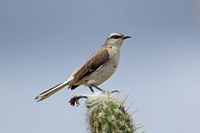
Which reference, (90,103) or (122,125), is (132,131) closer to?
(122,125)

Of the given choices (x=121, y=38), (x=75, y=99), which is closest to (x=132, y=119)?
(x=75, y=99)

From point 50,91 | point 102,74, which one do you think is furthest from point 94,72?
point 50,91

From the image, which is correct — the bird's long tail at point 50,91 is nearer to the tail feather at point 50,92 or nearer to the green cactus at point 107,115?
the tail feather at point 50,92

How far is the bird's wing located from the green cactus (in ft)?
8.89

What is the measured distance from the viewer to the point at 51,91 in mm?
7738

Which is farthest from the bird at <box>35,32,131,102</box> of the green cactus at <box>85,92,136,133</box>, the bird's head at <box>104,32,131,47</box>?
the green cactus at <box>85,92,136,133</box>

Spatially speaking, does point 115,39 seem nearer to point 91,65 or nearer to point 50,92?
point 91,65

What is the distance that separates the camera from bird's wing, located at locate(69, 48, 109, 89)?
26.3 feet

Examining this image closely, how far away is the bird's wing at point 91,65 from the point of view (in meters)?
8.01

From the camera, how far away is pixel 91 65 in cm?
818

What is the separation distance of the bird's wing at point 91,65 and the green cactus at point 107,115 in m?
2.71

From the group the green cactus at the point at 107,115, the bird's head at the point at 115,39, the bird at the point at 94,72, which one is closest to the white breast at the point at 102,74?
the bird at the point at 94,72

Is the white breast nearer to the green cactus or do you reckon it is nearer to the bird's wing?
the bird's wing

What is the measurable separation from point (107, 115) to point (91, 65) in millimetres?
3405
